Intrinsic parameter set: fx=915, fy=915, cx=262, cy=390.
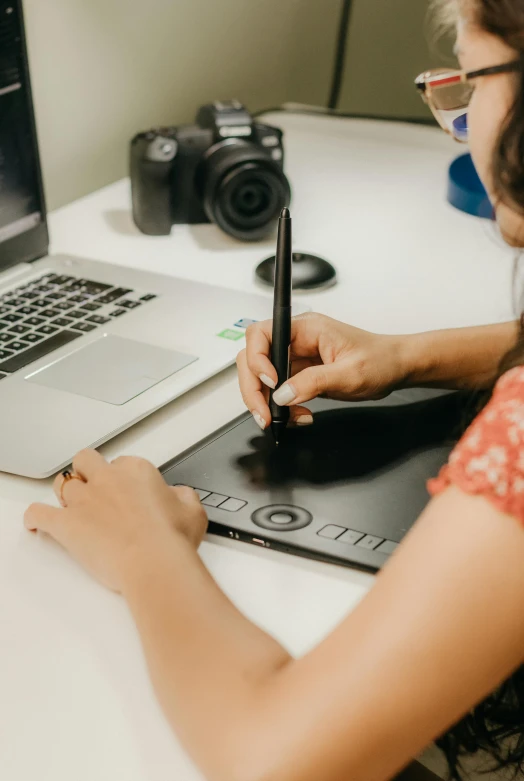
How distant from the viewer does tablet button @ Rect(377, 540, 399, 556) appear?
0.60 m

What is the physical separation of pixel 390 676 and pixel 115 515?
238 mm

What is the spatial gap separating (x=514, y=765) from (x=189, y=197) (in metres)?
0.77

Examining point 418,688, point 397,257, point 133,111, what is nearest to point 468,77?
point 418,688

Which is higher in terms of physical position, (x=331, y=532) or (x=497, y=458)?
(x=497, y=458)

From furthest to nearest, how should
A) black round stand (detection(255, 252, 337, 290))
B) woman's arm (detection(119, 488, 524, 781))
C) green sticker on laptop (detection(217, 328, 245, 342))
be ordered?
black round stand (detection(255, 252, 337, 290)) < green sticker on laptop (detection(217, 328, 245, 342)) < woman's arm (detection(119, 488, 524, 781))

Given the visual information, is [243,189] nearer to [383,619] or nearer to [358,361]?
[358,361]

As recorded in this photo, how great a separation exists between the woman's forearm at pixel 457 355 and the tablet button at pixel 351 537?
0.76ft

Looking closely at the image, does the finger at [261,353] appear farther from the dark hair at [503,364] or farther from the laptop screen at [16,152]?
the laptop screen at [16,152]

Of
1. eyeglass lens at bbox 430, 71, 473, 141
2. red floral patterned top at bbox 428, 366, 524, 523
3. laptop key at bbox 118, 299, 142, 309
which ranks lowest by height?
laptop key at bbox 118, 299, 142, 309

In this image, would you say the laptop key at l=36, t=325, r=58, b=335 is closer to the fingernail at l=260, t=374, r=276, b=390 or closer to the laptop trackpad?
the laptop trackpad

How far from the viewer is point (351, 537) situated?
61 centimetres

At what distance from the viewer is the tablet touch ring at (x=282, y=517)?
62 cm

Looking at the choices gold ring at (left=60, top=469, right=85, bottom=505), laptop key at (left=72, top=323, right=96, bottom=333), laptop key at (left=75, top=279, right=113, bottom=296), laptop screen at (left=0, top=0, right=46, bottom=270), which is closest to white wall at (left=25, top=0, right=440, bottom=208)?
laptop screen at (left=0, top=0, right=46, bottom=270)

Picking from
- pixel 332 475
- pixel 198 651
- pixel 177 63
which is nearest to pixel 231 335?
pixel 332 475
